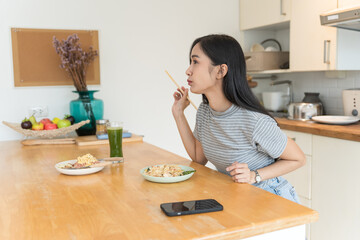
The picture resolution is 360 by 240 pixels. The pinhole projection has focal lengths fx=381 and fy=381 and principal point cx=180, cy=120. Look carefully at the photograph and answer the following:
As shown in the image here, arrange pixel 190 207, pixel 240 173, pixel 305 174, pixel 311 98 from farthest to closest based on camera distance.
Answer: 1. pixel 311 98
2. pixel 305 174
3. pixel 240 173
4. pixel 190 207

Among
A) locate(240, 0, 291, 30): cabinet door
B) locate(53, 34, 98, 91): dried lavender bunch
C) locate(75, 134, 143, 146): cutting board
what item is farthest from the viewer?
locate(240, 0, 291, 30): cabinet door

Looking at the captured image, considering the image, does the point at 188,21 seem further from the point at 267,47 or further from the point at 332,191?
the point at 332,191

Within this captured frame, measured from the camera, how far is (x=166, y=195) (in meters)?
1.26

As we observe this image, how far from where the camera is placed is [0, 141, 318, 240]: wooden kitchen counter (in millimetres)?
973

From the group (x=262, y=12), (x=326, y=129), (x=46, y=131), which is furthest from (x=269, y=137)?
(x=262, y=12)

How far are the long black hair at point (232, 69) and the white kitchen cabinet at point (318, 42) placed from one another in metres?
1.42

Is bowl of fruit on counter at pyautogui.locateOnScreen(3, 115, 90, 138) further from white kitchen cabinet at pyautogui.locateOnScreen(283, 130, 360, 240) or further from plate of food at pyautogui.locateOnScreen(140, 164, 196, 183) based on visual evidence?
white kitchen cabinet at pyautogui.locateOnScreen(283, 130, 360, 240)

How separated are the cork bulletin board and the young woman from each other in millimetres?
1487

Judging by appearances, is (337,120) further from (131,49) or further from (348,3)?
(131,49)

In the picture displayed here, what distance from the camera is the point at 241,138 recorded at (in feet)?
5.24

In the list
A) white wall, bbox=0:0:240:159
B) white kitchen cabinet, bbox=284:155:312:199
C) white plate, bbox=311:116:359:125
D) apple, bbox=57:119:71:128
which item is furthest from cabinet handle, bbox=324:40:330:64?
apple, bbox=57:119:71:128

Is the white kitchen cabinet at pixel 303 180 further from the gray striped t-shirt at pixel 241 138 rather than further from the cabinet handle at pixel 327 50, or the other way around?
the gray striped t-shirt at pixel 241 138

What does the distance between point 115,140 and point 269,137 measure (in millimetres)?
735

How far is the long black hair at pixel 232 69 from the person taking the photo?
158cm
